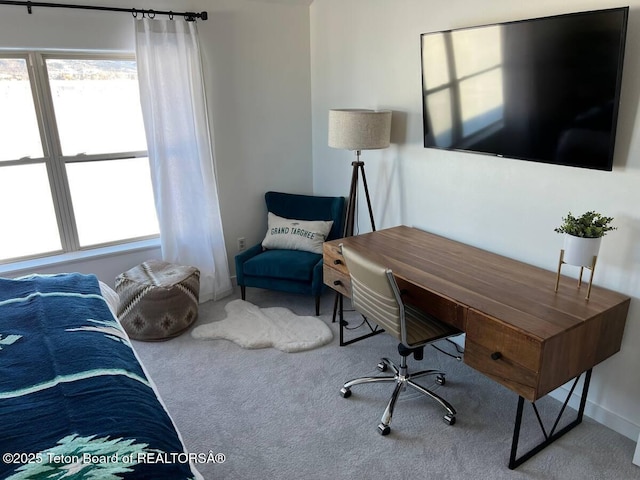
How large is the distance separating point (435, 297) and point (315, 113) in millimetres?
2340

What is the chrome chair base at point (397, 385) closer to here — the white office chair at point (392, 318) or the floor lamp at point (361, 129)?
the white office chair at point (392, 318)

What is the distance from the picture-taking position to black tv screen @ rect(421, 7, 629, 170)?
190 cm

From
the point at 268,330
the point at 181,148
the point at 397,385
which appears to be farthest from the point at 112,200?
the point at 397,385

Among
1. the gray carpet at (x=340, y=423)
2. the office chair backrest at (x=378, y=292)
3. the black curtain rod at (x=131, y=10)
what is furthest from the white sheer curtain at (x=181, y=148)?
the office chair backrest at (x=378, y=292)

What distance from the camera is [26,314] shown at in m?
1.83

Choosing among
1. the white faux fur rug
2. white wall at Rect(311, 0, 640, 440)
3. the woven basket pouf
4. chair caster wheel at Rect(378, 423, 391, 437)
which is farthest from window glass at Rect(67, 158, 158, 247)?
chair caster wheel at Rect(378, 423, 391, 437)

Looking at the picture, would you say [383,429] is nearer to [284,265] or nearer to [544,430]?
[544,430]

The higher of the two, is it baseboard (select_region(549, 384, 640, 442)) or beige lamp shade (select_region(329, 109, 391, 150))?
beige lamp shade (select_region(329, 109, 391, 150))

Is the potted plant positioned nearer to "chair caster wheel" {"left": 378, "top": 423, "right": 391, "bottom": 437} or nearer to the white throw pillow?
"chair caster wheel" {"left": 378, "top": 423, "right": 391, "bottom": 437}

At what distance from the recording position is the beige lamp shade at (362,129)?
9.38ft

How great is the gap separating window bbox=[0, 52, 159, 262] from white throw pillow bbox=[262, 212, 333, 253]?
104 centimetres

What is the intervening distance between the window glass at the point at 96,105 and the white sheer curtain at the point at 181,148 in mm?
259

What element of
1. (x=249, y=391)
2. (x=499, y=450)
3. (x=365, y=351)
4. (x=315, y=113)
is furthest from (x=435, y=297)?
(x=315, y=113)

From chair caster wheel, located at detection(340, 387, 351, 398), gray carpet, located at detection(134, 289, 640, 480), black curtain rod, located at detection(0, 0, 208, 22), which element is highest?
black curtain rod, located at detection(0, 0, 208, 22)
